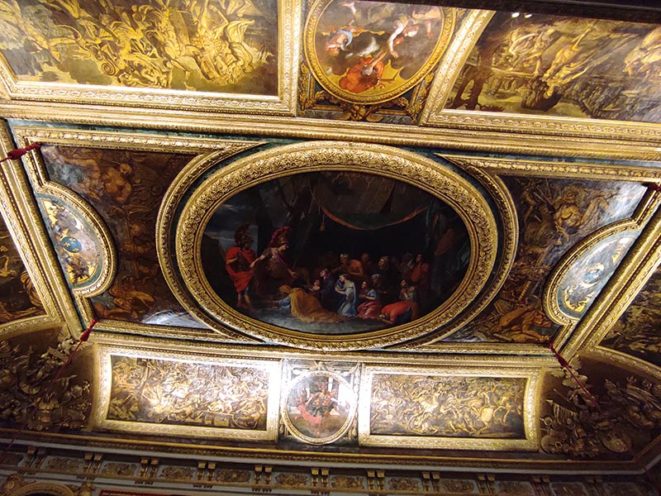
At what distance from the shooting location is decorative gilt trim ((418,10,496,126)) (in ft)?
18.1

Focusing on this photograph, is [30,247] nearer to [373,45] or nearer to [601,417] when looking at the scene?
[373,45]

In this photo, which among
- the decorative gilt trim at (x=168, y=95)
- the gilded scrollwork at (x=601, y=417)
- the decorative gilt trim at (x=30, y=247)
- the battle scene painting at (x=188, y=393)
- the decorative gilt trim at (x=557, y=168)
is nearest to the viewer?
the decorative gilt trim at (x=168, y=95)

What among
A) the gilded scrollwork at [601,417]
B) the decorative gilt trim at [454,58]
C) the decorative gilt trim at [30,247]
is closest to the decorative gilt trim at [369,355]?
the gilded scrollwork at [601,417]

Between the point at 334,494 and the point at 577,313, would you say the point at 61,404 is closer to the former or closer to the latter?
the point at 334,494

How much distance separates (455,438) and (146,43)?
1011 cm

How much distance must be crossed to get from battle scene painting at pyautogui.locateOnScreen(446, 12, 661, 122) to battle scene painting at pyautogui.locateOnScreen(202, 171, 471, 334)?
6.40 feet

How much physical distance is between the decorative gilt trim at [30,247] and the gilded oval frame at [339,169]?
235cm

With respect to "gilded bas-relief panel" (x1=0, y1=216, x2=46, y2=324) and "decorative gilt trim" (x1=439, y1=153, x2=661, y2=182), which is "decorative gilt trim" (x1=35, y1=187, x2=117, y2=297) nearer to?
"gilded bas-relief panel" (x1=0, y1=216, x2=46, y2=324)

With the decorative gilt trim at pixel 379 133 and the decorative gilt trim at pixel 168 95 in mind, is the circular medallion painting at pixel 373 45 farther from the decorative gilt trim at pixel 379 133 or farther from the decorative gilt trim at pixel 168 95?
the decorative gilt trim at pixel 379 133

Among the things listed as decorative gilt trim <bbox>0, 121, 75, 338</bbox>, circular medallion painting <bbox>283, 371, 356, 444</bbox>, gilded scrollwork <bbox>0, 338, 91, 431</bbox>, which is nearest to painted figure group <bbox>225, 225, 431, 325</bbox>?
circular medallion painting <bbox>283, 371, 356, 444</bbox>

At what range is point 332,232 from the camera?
761 cm

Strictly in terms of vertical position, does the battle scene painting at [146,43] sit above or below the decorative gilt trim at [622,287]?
above

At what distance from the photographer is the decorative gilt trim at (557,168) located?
7.04 meters

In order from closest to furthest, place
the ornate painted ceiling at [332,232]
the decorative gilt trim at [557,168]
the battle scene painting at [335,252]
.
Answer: the ornate painted ceiling at [332,232]
the decorative gilt trim at [557,168]
the battle scene painting at [335,252]
